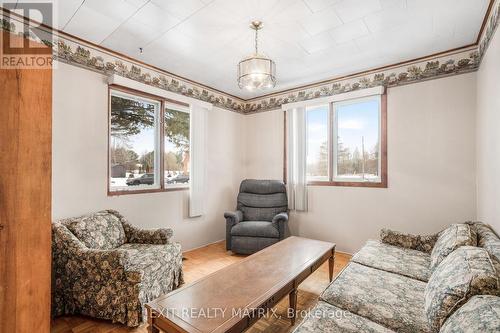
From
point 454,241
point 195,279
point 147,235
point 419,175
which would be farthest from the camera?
point 419,175

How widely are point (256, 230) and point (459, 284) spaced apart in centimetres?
239

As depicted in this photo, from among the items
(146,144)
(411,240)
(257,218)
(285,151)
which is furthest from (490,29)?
(146,144)

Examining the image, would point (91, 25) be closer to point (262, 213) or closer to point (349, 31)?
point (349, 31)

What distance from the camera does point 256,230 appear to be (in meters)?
3.36

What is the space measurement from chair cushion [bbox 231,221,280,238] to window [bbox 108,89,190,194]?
→ 106 centimetres

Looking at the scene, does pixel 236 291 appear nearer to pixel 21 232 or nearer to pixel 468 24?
pixel 21 232

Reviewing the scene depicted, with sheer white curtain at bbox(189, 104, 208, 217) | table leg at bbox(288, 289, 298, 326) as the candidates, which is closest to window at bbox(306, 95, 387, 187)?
sheer white curtain at bbox(189, 104, 208, 217)

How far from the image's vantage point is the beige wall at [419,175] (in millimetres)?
2762

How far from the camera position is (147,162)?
330 cm

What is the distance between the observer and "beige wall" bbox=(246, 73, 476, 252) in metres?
2.76

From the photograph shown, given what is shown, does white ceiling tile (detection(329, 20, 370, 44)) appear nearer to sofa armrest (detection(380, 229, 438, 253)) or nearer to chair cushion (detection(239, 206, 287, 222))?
sofa armrest (detection(380, 229, 438, 253))

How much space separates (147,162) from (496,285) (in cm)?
342

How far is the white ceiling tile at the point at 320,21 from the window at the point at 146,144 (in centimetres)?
213

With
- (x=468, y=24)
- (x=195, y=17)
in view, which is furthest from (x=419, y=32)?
(x=195, y=17)
